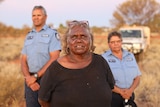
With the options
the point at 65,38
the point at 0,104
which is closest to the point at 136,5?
the point at 0,104

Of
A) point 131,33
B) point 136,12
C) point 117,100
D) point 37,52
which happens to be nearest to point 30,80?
point 37,52

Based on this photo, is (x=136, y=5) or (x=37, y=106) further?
(x=136, y=5)

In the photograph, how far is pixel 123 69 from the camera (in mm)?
4719

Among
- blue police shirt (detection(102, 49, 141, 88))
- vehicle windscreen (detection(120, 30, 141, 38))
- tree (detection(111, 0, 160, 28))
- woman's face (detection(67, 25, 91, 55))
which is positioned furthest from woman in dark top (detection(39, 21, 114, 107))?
tree (detection(111, 0, 160, 28))

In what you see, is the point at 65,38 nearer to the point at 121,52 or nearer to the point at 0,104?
the point at 121,52

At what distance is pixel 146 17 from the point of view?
47.8 m

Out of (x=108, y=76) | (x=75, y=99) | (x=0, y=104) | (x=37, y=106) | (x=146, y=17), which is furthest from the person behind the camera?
(x=146, y=17)

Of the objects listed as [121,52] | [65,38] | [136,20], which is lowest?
[136,20]

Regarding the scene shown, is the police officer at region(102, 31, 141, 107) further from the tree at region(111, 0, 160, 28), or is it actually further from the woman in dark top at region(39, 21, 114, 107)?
the tree at region(111, 0, 160, 28)

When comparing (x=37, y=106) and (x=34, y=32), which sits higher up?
(x=34, y=32)

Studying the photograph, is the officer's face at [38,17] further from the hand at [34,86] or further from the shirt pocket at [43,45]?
the hand at [34,86]

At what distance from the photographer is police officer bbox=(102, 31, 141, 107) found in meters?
4.66

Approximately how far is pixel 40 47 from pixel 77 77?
1.88 m

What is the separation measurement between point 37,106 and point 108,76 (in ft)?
6.26
